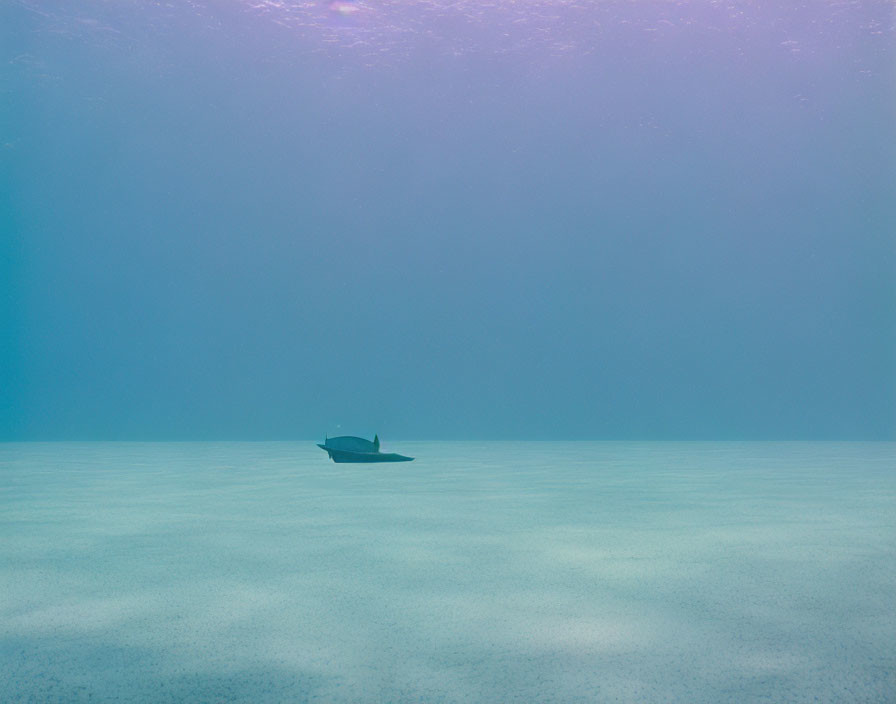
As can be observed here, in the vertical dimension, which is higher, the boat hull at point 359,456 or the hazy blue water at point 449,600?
the boat hull at point 359,456

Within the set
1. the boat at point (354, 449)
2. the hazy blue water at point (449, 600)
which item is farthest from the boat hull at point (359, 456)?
the hazy blue water at point (449, 600)

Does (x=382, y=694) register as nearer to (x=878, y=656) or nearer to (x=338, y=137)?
(x=878, y=656)

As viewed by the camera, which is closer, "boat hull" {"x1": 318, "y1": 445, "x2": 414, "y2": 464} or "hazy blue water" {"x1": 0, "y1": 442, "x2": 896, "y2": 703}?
"hazy blue water" {"x1": 0, "y1": 442, "x2": 896, "y2": 703}

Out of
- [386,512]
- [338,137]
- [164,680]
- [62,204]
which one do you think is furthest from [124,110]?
[164,680]

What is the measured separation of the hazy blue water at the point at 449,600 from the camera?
4.83 feet

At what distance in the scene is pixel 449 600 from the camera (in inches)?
82.5

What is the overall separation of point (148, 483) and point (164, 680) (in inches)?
194

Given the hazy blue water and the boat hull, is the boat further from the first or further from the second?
the hazy blue water

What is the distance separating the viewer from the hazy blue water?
1472 millimetres

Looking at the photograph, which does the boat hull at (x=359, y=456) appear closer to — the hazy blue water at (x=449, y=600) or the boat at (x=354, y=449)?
the boat at (x=354, y=449)

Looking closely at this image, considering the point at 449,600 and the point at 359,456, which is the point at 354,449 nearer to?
the point at 359,456

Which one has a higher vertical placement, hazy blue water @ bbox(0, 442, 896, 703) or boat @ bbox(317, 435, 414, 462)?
boat @ bbox(317, 435, 414, 462)

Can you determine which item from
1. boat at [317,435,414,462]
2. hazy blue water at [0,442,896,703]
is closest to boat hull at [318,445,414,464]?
boat at [317,435,414,462]

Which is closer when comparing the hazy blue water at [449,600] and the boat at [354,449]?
A: the hazy blue water at [449,600]
